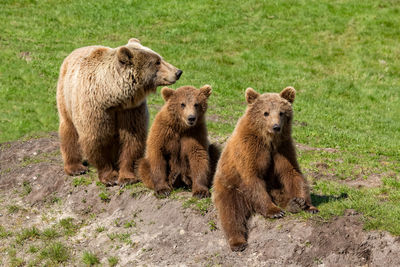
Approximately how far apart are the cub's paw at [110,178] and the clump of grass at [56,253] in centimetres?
128

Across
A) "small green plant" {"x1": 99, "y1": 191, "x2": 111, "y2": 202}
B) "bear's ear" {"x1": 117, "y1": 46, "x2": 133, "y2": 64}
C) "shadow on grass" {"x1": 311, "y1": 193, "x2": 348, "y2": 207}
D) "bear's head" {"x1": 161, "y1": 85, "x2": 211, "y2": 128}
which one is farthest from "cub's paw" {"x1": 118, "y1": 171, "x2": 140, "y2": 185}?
"shadow on grass" {"x1": 311, "y1": 193, "x2": 348, "y2": 207}

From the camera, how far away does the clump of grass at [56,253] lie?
8539 mm

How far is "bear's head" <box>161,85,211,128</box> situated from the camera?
26.8 ft

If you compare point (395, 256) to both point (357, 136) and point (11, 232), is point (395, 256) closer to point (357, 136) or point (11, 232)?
point (11, 232)

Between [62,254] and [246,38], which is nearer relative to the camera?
[62,254]

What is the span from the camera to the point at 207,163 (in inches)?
328

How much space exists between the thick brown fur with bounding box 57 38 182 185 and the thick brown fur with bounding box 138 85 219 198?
0.71m

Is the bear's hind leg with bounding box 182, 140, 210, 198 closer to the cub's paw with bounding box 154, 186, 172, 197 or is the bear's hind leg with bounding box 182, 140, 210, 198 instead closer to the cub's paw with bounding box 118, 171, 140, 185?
the cub's paw with bounding box 154, 186, 172, 197

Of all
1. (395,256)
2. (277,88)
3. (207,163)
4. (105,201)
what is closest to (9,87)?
(277,88)

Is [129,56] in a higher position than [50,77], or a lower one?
higher

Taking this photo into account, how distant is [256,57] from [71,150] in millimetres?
11380

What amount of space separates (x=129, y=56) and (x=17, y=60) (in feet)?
37.4

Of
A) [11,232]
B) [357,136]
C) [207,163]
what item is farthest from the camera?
Answer: [357,136]

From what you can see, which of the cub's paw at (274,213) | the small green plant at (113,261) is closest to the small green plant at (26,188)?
the small green plant at (113,261)
